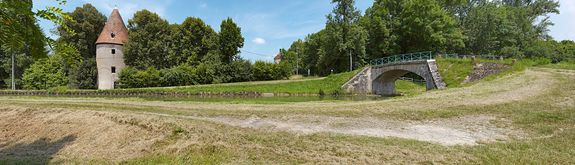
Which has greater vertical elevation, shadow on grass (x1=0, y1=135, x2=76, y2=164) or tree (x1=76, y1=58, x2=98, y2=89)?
tree (x1=76, y1=58, x2=98, y2=89)

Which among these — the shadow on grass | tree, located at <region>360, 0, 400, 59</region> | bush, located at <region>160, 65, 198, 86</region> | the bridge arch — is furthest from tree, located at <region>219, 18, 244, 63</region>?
the shadow on grass

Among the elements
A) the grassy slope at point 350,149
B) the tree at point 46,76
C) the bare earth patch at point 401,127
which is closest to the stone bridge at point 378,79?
the bare earth patch at point 401,127

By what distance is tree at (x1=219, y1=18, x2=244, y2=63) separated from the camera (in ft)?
173

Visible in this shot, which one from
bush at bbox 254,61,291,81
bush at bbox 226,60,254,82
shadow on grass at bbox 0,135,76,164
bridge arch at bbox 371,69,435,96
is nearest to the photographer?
shadow on grass at bbox 0,135,76,164

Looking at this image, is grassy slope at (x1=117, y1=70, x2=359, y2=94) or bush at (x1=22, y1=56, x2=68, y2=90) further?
bush at (x1=22, y1=56, x2=68, y2=90)

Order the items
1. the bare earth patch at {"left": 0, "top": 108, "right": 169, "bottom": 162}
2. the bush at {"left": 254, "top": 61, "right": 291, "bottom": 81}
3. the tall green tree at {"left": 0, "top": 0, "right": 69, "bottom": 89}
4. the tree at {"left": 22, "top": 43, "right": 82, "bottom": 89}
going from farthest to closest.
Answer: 1. the tree at {"left": 22, "top": 43, "right": 82, "bottom": 89}
2. the bush at {"left": 254, "top": 61, "right": 291, "bottom": 81}
3. the bare earth patch at {"left": 0, "top": 108, "right": 169, "bottom": 162}
4. the tall green tree at {"left": 0, "top": 0, "right": 69, "bottom": 89}

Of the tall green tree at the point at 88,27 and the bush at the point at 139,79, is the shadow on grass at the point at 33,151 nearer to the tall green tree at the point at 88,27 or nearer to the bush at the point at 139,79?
the bush at the point at 139,79

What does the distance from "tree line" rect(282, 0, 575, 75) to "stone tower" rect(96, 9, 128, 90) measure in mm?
30710

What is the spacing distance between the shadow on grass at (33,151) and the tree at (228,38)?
44333mm

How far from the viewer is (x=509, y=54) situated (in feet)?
153

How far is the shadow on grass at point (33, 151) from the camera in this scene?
647 centimetres

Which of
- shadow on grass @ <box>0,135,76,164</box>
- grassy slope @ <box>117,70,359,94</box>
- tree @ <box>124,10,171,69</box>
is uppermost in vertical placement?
tree @ <box>124,10,171,69</box>

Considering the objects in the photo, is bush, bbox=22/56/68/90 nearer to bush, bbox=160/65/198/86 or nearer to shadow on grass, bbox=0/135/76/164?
bush, bbox=160/65/198/86

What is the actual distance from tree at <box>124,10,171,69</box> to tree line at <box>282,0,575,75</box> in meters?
24.0
